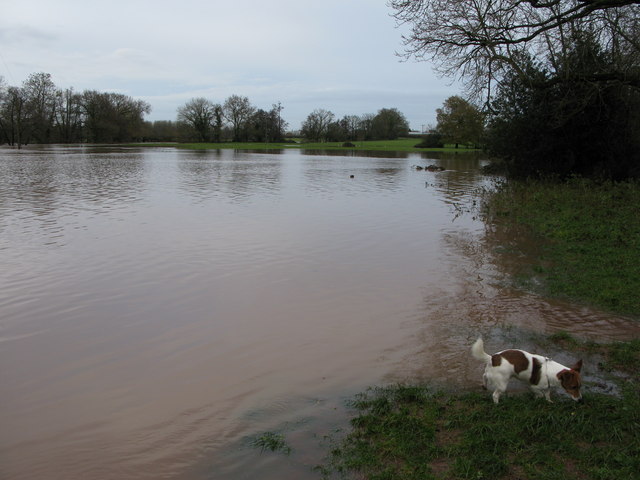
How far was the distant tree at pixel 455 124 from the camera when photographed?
70750 millimetres

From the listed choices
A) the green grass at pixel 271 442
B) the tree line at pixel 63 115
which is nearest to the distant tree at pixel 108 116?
the tree line at pixel 63 115

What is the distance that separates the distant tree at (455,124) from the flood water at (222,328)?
60.4 meters

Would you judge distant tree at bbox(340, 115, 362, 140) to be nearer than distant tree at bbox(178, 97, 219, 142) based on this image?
No

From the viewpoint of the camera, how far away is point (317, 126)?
380 feet

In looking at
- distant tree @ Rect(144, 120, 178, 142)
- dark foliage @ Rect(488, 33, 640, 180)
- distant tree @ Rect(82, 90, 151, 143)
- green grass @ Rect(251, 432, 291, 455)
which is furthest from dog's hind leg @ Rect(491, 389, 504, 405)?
distant tree @ Rect(144, 120, 178, 142)

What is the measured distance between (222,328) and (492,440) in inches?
163

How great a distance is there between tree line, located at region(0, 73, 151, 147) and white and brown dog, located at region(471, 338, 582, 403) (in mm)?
81615

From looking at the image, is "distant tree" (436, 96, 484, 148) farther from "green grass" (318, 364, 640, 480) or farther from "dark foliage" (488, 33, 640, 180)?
"green grass" (318, 364, 640, 480)

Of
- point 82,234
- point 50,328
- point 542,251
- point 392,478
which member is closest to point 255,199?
point 82,234

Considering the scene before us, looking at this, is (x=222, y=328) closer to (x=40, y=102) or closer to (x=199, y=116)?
(x=40, y=102)

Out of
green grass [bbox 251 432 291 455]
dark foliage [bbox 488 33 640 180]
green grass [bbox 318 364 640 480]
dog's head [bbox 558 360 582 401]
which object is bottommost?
green grass [bbox 251 432 291 455]

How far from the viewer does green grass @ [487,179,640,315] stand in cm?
813

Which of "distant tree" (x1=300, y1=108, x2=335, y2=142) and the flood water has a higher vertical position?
"distant tree" (x1=300, y1=108, x2=335, y2=142)

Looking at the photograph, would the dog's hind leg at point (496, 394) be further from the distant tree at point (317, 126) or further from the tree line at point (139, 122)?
the distant tree at point (317, 126)
